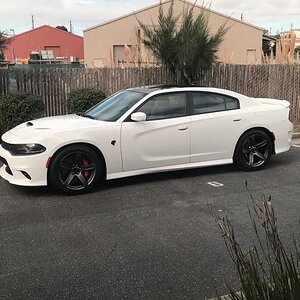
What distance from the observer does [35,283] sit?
3545 millimetres

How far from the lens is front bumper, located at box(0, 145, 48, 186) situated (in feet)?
18.9

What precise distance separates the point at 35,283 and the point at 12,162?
8.66 ft

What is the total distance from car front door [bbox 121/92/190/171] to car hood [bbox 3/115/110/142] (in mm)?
463

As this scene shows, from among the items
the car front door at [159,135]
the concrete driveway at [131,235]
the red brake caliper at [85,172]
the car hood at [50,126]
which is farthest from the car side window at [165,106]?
the red brake caliper at [85,172]

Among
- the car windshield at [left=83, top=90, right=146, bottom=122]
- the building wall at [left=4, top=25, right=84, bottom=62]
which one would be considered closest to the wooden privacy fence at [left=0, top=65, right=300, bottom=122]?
the car windshield at [left=83, top=90, right=146, bottom=122]

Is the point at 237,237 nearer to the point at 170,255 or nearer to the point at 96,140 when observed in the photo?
the point at 170,255

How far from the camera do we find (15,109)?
9.87 meters

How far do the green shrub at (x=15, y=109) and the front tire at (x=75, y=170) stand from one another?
4.45 meters

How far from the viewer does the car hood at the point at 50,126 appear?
594 cm

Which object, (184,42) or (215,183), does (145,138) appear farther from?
(184,42)

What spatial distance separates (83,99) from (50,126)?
4.55 meters

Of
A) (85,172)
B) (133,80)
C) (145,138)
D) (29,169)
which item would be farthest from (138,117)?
(133,80)

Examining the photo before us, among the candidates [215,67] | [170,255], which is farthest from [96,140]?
[215,67]

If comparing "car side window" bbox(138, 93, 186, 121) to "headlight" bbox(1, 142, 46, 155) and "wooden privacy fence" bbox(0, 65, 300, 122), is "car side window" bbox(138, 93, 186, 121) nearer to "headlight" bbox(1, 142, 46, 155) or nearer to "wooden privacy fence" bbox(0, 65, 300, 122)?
"headlight" bbox(1, 142, 46, 155)
